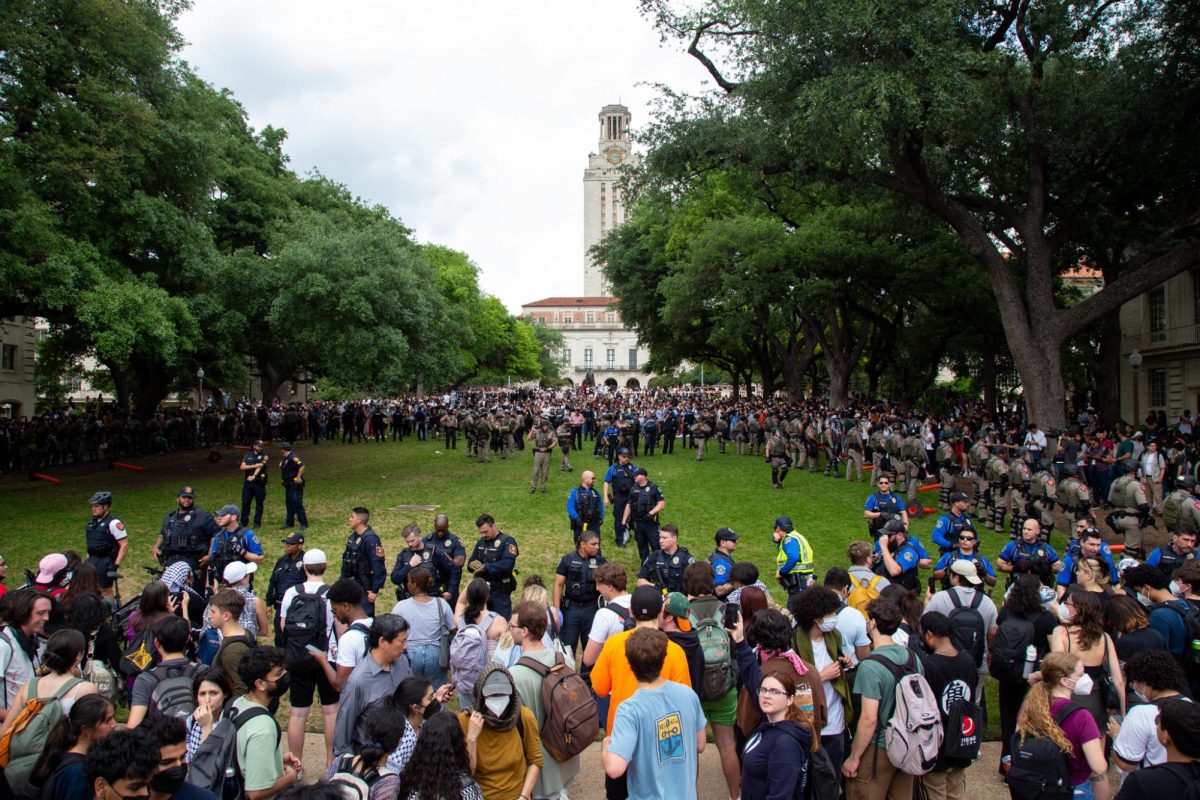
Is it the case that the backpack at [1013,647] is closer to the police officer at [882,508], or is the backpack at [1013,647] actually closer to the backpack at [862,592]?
the backpack at [862,592]

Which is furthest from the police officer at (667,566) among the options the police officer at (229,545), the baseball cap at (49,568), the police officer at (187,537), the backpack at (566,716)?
the baseball cap at (49,568)

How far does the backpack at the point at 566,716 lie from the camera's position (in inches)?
170

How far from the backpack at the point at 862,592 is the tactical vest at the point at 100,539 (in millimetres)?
7824

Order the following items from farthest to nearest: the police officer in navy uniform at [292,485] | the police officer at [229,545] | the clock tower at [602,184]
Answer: the clock tower at [602,184] → the police officer in navy uniform at [292,485] → the police officer at [229,545]

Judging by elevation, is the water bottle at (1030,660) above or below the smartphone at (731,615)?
below

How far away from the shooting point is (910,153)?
693 inches

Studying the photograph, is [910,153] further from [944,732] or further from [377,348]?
[944,732]

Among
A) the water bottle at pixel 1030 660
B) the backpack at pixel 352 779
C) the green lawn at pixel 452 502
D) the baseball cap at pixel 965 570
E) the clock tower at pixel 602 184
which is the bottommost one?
the green lawn at pixel 452 502

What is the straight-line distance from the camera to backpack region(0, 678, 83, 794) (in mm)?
3822

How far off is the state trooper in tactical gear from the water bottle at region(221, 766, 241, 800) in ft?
35.8

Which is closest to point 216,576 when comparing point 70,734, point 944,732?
point 70,734

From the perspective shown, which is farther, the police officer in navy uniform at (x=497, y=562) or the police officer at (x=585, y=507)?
the police officer at (x=585, y=507)

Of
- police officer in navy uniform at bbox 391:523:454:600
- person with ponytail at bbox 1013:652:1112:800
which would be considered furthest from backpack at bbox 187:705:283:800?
person with ponytail at bbox 1013:652:1112:800

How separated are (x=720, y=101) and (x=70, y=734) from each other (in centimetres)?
Answer: 1975
